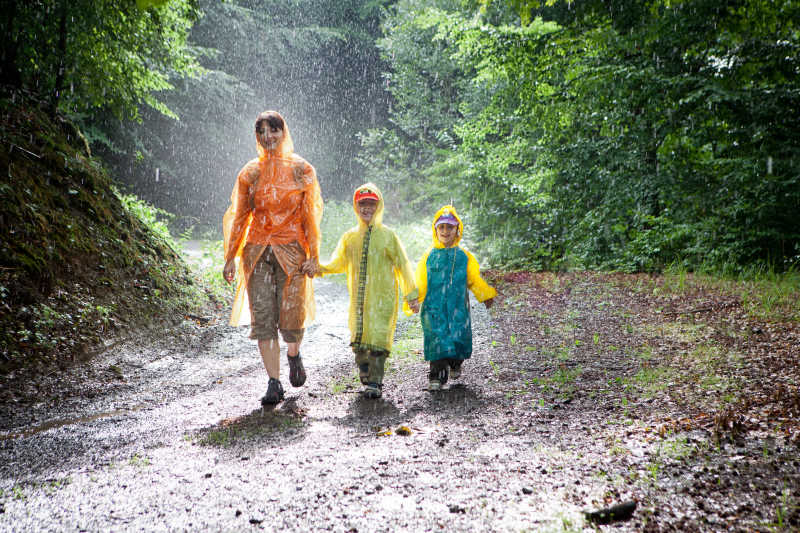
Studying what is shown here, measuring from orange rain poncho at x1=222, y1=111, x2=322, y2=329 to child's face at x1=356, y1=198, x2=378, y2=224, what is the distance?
1.37 ft

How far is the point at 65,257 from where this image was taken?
6324 mm

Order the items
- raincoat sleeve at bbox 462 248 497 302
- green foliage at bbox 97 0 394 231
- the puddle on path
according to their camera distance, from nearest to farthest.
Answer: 1. the puddle on path
2. raincoat sleeve at bbox 462 248 497 302
3. green foliage at bbox 97 0 394 231

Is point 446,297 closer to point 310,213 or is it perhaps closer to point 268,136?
point 310,213

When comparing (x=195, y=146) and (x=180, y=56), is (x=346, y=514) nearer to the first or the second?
(x=180, y=56)

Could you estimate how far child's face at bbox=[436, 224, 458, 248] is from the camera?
5062 mm

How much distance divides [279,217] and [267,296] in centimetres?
68

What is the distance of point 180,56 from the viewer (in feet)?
35.0

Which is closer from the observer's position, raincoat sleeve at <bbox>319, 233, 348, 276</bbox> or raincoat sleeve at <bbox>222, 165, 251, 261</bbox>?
raincoat sleeve at <bbox>222, 165, 251, 261</bbox>

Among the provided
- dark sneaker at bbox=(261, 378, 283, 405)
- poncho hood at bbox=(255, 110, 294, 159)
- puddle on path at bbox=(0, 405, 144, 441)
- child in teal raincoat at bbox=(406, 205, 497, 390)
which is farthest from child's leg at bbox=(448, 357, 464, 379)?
puddle on path at bbox=(0, 405, 144, 441)

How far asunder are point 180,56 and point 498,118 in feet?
26.8

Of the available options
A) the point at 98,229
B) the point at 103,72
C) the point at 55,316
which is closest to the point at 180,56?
the point at 103,72

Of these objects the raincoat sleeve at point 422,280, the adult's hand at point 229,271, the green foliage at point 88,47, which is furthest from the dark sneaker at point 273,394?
the green foliage at point 88,47

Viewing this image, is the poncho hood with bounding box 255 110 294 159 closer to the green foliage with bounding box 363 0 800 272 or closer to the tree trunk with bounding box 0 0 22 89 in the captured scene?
the green foliage with bounding box 363 0 800 272

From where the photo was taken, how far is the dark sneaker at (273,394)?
14.5ft
